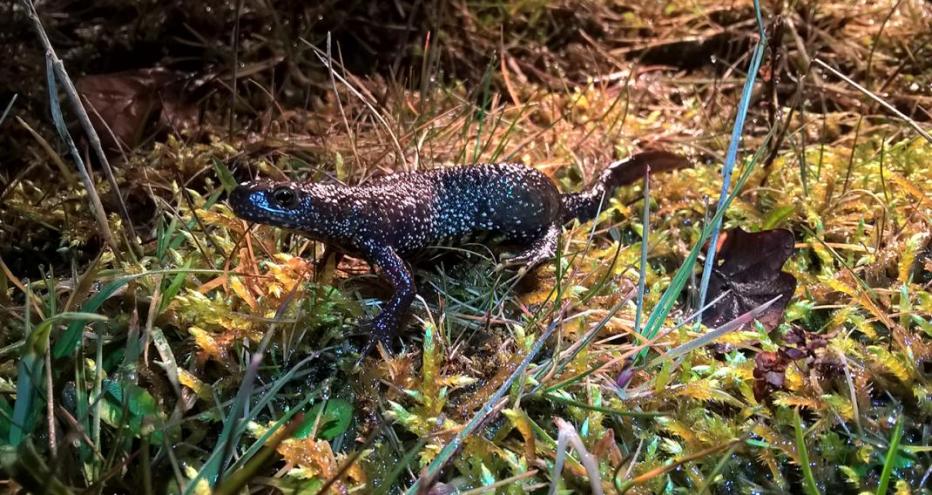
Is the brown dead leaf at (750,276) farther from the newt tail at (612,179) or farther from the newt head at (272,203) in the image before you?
the newt head at (272,203)

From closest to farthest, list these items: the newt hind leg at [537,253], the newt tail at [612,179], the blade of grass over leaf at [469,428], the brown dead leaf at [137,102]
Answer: the blade of grass over leaf at [469,428] → the newt hind leg at [537,253] → the newt tail at [612,179] → the brown dead leaf at [137,102]

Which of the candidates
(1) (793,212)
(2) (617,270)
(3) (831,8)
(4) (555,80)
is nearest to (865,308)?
(1) (793,212)

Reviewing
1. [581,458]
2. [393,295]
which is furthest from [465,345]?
[581,458]

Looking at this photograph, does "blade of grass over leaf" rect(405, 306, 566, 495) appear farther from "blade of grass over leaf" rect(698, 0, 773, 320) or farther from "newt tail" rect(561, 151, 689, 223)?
"newt tail" rect(561, 151, 689, 223)

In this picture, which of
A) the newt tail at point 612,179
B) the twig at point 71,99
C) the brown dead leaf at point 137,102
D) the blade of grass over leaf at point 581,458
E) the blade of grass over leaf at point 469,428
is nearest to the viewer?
the blade of grass over leaf at point 581,458

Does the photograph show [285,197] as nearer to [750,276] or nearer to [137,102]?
[137,102]

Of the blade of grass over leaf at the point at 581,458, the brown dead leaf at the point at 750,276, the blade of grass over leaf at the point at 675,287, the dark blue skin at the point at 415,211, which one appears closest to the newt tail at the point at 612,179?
the dark blue skin at the point at 415,211
